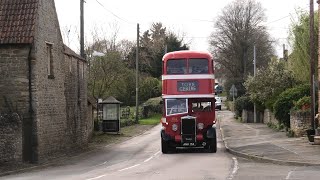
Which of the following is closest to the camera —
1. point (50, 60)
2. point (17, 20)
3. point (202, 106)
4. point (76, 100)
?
point (17, 20)

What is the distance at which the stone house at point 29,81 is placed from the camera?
2216 centimetres

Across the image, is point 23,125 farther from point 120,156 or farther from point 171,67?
point 171,67

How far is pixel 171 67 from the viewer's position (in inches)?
995

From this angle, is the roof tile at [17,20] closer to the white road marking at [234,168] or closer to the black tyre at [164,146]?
the black tyre at [164,146]

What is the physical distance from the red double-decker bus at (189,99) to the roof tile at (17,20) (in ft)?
21.5

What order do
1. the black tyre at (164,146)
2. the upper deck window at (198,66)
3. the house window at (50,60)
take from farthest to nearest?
the house window at (50,60) < the black tyre at (164,146) < the upper deck window at (198,66)

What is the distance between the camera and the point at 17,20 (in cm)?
2400

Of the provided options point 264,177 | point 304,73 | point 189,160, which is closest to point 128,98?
point 304,73

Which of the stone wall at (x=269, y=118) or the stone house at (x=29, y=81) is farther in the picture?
the stone wall at (x=269, y=118)

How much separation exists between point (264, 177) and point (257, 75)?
28.9 metres

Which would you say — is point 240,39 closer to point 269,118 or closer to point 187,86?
point 269,118

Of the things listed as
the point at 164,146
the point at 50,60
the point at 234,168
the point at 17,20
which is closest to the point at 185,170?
the point at 234,168

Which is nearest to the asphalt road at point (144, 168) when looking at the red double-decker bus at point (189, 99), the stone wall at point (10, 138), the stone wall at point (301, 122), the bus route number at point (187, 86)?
the red double-decker bus at point (189, 99)

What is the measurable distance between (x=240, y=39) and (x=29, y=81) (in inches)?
2290
